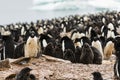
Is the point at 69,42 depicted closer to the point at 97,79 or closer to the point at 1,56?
the point at 1,56

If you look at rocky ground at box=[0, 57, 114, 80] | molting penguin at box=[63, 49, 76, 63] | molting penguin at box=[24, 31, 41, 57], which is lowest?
rocky ground at box=[0, 57, 114, 80]

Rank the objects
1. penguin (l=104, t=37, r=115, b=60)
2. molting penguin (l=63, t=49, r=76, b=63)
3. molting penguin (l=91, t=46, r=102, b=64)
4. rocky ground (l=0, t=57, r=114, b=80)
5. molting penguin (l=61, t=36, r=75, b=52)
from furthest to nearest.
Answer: molting penguin (l=61, t=36, r=75, b=52)
penguin (l=104, t=37, r=115, b=60)
molting penguin (l=63, t=49, r=76, b=63)
molting penguin (l=91, t=46, r=102, b=64)
rocky ground (l=0, t=57, r=114, b=80)

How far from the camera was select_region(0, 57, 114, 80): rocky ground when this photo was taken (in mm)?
10344

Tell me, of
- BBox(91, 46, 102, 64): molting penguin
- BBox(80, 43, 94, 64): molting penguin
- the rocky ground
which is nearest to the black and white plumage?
the rocky ground

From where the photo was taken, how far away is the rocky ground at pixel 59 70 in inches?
407

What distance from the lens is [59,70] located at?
11.1m

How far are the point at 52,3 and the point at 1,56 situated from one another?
81.5m

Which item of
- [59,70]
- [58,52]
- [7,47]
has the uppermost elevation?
[7,47]

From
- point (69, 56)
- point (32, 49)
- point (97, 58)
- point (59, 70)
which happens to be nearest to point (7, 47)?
point (32, 49)

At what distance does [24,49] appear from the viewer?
571 inches

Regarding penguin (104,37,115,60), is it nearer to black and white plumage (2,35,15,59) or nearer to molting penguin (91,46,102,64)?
molting penguin (91,46,102,64)

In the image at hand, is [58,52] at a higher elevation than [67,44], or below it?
below

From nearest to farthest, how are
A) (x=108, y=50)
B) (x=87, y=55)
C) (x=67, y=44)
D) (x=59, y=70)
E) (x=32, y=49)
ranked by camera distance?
1. (x=59, y=70)
2. (x=87, y=55)
3. (x=32, y=49)
4. (x=108, y=50)
5. (x=67, y=44)

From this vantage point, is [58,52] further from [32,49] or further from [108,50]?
[108,50]
